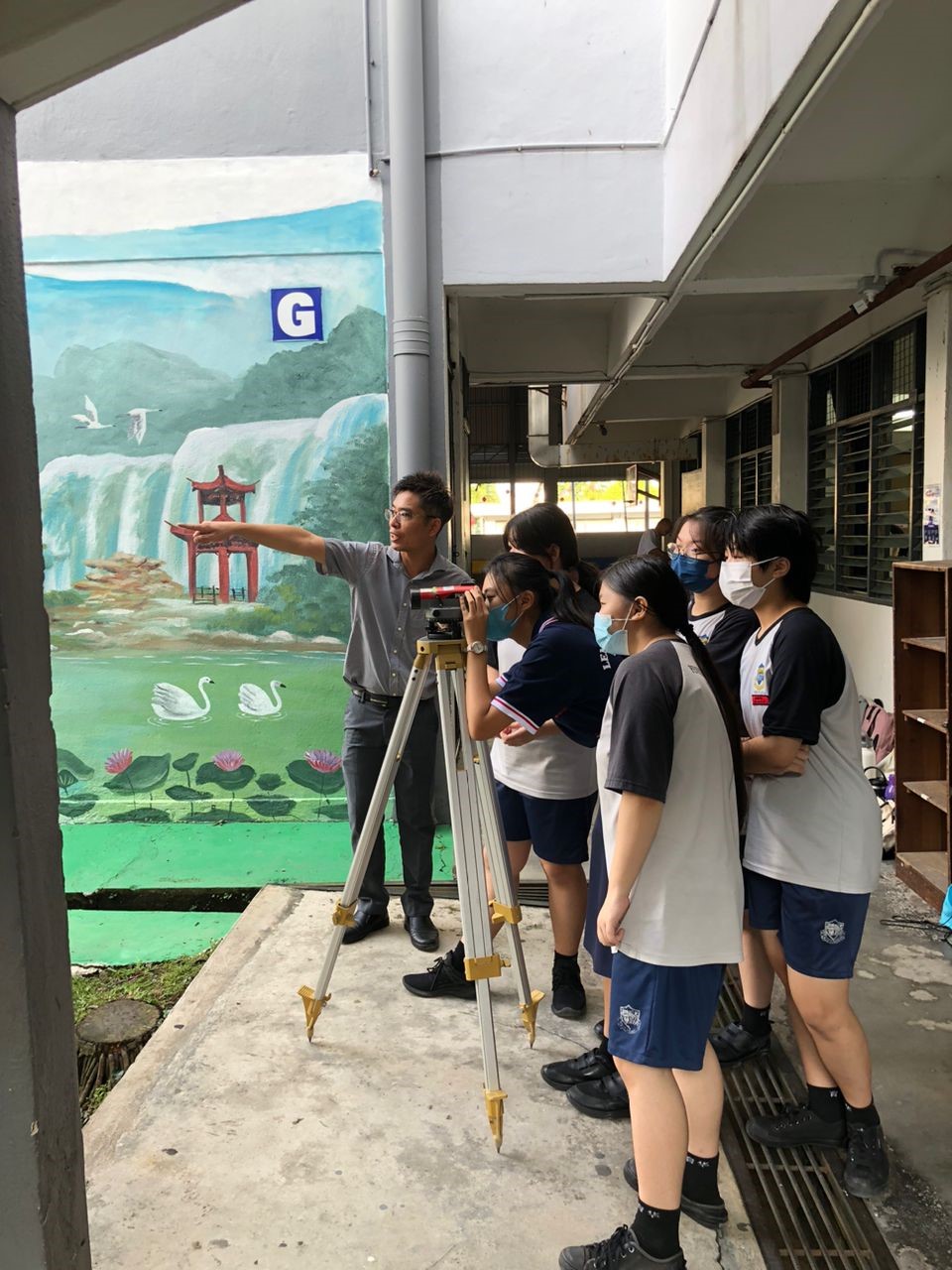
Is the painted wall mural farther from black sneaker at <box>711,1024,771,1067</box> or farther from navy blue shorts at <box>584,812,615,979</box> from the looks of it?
navy blue shorts at <box>584,812,615,979</box>

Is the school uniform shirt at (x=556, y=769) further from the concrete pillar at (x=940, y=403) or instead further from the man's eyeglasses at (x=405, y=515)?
the concrete pillar at (x=940, y=403)

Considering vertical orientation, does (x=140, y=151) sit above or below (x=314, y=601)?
above

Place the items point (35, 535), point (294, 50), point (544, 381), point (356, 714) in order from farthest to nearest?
point (544, 381), point (294, 50), point (356, 714), point (35, 535)

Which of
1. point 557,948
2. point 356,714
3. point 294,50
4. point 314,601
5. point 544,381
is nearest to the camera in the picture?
point 557,948

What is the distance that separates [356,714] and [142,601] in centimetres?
206

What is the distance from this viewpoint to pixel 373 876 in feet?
10.8

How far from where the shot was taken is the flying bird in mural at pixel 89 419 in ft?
15.1

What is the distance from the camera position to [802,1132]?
7.05ft

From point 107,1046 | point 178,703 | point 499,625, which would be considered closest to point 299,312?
point 178,703

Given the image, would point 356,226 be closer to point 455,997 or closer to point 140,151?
point 140,151

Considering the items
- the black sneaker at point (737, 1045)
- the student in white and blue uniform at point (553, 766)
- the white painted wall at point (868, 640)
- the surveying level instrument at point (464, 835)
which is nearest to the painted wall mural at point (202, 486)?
the student in white and blue uniform at point (553, 766)

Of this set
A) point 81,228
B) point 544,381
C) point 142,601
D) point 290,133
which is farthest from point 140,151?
point 544,381

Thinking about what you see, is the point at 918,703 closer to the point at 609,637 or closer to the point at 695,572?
the point at 695,572

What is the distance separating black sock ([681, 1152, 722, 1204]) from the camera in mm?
1873
